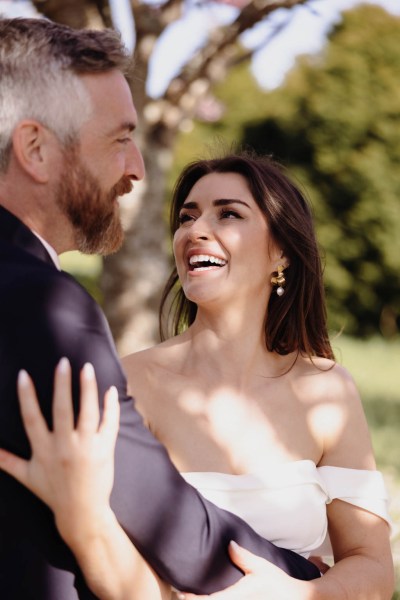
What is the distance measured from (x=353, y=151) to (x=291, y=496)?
747 inches

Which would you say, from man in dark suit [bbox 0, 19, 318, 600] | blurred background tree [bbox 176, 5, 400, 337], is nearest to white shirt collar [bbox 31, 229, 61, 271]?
man in dark suit [bbox 0, 19, 318, 600]

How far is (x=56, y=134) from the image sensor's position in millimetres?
2000

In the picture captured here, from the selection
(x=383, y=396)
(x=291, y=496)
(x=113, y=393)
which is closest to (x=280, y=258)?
(x=291, y=496)

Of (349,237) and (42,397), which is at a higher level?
(42,397)

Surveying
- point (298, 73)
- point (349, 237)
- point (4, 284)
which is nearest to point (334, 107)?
point (298, 73)

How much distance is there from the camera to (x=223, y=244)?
294cm

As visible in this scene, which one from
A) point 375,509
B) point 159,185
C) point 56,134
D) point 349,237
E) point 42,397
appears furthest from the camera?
point 349,237

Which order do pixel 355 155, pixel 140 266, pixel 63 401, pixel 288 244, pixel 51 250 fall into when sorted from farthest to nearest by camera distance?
1. pixel 355 155
2. pixel 140 266
3. pixel 288 244
4. pixel 51 250
5. pixel 63 401

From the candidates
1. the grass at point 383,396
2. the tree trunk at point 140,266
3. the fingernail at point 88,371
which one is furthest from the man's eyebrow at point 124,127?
the tree trunk at point 140,266

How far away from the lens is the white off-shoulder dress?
8.91ft

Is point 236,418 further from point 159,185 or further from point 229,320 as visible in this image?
point 159,185

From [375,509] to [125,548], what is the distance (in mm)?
1173

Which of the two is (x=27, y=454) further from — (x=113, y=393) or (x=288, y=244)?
(x=288, y=244)

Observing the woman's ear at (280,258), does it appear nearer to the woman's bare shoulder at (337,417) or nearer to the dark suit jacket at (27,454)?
the woman's bare shoulder at (337,417)
